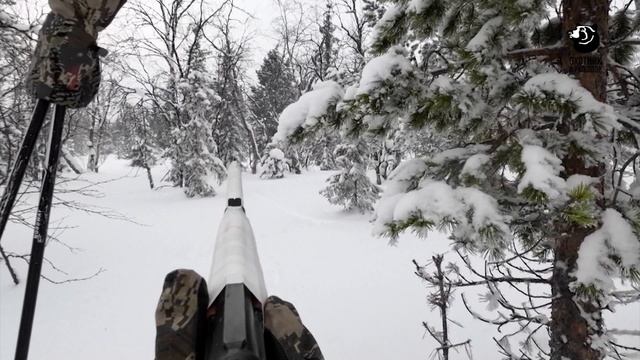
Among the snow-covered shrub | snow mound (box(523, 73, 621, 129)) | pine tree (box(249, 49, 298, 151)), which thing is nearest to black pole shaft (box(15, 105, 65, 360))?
snow mound (box(523, 73, 621, 129))

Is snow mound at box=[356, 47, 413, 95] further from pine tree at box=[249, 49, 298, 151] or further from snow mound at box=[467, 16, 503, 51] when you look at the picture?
pine tree at box=[249, 49, 298, 151]

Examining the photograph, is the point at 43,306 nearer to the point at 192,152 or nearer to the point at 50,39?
the point at 50,39

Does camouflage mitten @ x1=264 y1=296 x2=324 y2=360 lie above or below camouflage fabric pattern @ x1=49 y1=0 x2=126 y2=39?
below

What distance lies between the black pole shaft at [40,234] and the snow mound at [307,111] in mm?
1330

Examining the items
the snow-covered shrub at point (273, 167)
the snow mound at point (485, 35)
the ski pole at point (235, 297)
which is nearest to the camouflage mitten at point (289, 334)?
the ski pole at point (235, 297)

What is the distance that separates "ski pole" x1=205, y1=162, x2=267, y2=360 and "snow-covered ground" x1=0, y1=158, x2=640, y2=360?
3.22m

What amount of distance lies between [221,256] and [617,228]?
5.95 ft

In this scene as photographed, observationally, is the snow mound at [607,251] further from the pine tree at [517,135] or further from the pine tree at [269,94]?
the pine tree at [269,94]

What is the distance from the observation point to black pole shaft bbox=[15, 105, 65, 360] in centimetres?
114

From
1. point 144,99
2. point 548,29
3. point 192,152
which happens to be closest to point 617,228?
point 548,29

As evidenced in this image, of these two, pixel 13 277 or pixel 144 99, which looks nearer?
pixel 13 277

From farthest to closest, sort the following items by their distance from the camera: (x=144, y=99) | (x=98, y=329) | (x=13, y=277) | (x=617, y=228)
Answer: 1. (x=144, y=99)
2. (x=13, y=277)
3. (x=98, y=329)
4. (x=617, y=228)

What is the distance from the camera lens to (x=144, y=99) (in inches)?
775

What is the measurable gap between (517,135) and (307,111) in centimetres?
122
